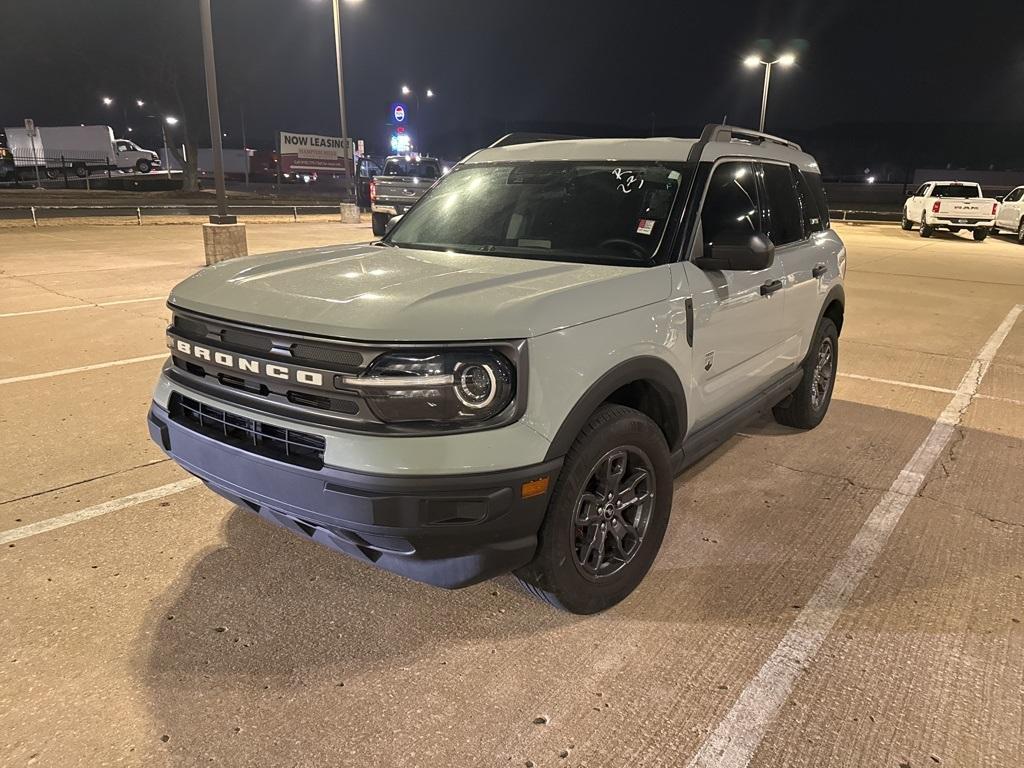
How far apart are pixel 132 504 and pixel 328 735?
215 centimetres

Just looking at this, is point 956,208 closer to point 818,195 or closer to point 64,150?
point 818,195

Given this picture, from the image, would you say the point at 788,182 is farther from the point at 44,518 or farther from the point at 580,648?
the point at 44,518

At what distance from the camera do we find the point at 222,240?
12.4 m

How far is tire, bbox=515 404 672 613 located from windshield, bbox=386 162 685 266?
2.74 feet

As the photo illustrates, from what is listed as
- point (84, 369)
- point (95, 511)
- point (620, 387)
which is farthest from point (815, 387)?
point (84, 369)

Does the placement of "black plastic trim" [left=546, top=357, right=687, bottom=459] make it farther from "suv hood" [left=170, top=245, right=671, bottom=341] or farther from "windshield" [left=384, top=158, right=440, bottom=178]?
"windshield" [left=384, top=158, right=440, bottom=178]

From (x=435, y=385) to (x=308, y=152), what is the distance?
3862cm

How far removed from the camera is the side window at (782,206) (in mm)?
4344

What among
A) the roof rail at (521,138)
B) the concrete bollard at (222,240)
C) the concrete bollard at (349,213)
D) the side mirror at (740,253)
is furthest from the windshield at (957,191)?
the side mirror at (740,253)

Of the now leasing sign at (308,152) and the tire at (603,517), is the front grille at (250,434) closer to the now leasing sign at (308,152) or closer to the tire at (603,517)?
the tire at (603,517)

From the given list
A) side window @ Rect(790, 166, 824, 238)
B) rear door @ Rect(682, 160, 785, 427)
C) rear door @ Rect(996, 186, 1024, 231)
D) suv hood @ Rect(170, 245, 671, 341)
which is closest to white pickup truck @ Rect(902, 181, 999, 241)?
rear door @ Rect(996, 186, 1024, 231)

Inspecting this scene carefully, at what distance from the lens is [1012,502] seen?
13.9 ft

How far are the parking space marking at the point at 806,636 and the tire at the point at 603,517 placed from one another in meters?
0.64

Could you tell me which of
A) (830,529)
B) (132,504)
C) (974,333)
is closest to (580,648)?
(830,529)
